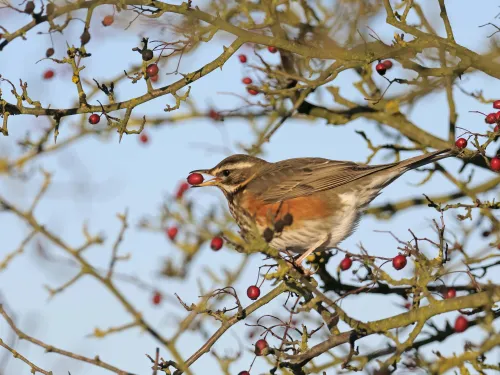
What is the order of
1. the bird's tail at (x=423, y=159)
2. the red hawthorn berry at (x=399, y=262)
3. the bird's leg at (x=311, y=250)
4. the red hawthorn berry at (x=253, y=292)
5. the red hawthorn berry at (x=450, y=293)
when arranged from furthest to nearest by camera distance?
1. the bird's leg at (x=311, y=250)
2. the bird's tail at (x=423, y=159)
3. the red hawthorn berry at (x=450, y=293)
4. the red hawthorn berry at (x=253, y=292)
5. the red hawthorn berry at (x=399, y=262)

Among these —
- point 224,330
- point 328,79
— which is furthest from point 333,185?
point 224,330

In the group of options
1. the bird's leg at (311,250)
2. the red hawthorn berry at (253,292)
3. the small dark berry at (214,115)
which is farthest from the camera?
the small dark berry at (214,115)

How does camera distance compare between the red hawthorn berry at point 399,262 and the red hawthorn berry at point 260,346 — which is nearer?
the red hawthorn berry at point 260,346

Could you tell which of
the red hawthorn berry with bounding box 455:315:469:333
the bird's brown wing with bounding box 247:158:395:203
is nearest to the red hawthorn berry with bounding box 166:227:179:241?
the bird's brown wing with bounding box 247:158:395:203

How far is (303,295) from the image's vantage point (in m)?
4.56

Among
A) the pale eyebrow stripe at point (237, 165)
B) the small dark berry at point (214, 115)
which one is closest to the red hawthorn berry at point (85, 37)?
the pale eyebrow stripe at point (237, 165)

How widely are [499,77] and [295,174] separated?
2.38 m

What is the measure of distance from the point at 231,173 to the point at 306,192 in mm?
641

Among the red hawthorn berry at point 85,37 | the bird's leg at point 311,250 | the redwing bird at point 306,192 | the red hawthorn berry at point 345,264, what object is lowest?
the red hawthorn berry at point 345,264

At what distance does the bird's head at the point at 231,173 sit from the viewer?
6.76 metres

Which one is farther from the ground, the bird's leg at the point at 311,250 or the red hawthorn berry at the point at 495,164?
the bird's leg at the point at 311,250

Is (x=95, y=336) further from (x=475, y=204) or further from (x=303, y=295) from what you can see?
(x=475, y=204)

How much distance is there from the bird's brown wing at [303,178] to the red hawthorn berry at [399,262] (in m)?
1.63

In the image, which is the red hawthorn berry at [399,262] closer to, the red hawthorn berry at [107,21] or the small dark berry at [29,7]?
the red hawthorn berry at [107,21]
